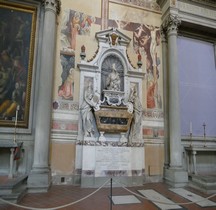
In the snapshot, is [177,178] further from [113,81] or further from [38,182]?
[38,182]

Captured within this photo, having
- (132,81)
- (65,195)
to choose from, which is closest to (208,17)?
(132,81)

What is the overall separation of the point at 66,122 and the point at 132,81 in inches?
107

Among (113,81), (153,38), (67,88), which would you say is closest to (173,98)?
(113,81)

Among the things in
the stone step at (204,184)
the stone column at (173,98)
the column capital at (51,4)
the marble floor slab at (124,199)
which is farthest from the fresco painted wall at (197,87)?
the column capital at (51,4)

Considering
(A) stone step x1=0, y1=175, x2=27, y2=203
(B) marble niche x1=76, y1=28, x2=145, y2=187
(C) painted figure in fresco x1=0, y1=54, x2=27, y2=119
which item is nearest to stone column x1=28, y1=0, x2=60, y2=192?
(C) painted figure in fresco x1=0, y1=54, x2=27, y2=119

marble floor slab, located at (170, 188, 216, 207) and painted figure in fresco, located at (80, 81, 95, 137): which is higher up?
painted figure in fresco, located at (80, 81, 95, 137)

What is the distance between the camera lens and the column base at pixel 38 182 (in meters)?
5.40

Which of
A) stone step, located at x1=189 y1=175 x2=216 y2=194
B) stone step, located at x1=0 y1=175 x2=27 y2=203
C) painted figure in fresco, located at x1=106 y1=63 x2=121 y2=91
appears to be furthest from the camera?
painted figure in fresco, located at x1=106 y1=63 x2=121 y2=91

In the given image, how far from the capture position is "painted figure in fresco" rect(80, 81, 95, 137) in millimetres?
6457

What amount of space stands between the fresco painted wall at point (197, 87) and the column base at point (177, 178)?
174 cm

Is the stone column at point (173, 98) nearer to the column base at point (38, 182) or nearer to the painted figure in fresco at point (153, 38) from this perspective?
the painted figure in fresco at point (153, 38)

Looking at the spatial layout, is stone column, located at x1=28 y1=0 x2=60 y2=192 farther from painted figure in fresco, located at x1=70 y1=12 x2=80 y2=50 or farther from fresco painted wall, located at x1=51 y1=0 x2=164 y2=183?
painted figure in fresco, located at x1=70 y1=12 x2=80 y2=50

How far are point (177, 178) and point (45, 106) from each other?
4635 millimetres

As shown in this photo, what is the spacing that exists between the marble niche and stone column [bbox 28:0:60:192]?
1.00 meters
